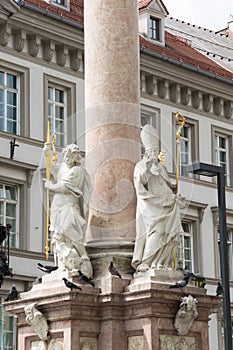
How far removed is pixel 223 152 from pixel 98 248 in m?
23.3

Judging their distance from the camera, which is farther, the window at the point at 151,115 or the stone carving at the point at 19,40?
the window at the point at 151,115

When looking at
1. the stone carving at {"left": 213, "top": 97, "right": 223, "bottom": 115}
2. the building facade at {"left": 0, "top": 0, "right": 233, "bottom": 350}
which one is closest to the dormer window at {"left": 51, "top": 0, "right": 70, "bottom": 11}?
the building facade at {"left": 0, "top": 0, "right": 233, "bottom": 350}

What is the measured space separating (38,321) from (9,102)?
1672 centimetres

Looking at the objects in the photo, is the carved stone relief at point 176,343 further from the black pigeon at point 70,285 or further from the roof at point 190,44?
the roof at point 190,44

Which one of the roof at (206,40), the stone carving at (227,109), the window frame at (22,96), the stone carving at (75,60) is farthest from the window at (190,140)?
the window frame at (22,96)

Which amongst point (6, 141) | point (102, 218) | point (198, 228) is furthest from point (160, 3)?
point (102, 218)

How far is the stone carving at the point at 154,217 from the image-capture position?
44.4 feet

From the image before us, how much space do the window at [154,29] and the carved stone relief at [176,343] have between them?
23378 millimetres

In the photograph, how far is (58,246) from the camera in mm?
13703

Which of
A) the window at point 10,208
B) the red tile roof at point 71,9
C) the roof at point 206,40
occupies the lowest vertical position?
the window at point 10,208

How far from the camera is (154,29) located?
120 ft

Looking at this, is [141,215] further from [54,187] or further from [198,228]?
[198,228]

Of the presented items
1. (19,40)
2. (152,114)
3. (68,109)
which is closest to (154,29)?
(152,114)

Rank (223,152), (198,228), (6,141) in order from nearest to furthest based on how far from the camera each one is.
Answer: (6,141), (198,228), (223,152)
